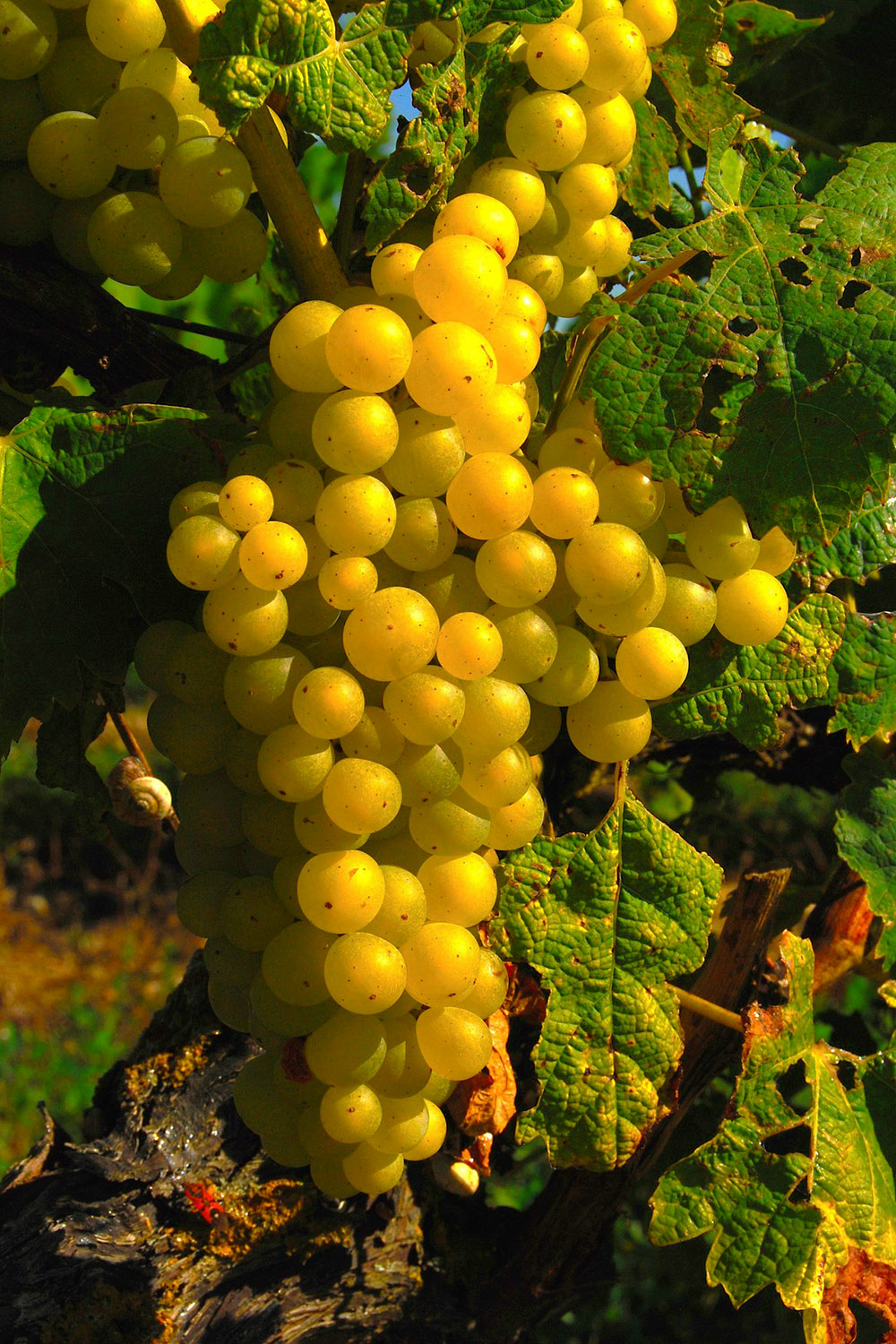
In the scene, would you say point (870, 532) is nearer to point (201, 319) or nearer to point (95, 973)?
point (201, 319)

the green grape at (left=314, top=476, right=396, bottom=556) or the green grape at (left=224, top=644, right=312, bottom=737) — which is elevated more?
the green grape at (left=314, top=476, right=396, bottom=556)

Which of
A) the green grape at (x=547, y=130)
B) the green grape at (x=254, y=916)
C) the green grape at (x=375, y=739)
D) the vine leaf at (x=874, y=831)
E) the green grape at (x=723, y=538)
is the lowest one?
the vine leaf at (x=874, y=831)

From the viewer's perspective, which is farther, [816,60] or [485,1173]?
[816,60]

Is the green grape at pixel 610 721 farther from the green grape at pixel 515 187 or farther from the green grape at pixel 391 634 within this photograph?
the green grape at pixel 515 187

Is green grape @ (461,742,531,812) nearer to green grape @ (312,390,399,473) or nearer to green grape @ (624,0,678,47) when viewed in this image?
green grape @ (312,390,399,473)

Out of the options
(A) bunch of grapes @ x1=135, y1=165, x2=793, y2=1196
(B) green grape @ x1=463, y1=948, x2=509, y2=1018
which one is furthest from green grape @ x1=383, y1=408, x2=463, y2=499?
(B) green grape @ x1=463, y1=948, x2=509, y2=1018

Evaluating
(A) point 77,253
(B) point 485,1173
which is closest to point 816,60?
(A) point 77,253

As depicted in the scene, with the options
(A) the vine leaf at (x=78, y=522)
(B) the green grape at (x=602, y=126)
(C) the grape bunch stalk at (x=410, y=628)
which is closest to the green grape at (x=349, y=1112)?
(C) the grape bunch stalk at (x=410, y=628)

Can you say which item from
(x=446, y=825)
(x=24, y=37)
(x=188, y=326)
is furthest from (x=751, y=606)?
(x=24, y=37)
